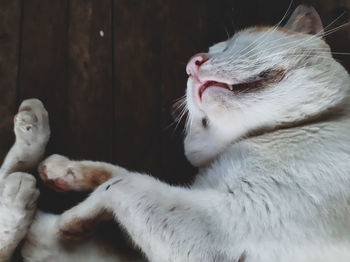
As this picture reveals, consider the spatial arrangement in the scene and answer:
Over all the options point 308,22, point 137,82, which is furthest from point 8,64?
point 308,22

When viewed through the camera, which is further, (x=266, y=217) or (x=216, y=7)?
(x=216, y=7)

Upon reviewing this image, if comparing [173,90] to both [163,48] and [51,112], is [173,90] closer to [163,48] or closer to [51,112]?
[163,48]

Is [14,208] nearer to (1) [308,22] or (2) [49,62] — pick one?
(2) [49,62]

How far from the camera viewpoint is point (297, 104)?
1653 mm

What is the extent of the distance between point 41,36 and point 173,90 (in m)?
0.68

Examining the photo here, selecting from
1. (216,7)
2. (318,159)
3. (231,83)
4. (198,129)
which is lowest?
(318,159)

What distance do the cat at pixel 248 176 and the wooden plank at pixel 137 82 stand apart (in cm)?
33

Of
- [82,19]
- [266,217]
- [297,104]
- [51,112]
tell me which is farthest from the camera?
[82,19]

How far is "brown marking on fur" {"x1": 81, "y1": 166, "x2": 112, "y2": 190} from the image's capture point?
180 cm

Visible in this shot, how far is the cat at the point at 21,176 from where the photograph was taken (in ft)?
5.37

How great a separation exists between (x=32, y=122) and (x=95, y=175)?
34cm

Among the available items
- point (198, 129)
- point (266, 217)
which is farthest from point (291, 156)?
point (198, 129)

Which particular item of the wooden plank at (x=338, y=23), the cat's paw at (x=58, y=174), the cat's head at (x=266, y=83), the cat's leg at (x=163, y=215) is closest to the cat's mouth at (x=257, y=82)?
the cat's head at (x=266, y=83)

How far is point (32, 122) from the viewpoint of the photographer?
6.12 feet
